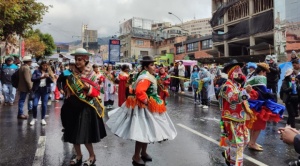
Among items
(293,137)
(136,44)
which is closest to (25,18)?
(293,137)

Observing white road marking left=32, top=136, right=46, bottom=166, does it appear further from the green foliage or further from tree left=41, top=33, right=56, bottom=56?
→ tree left=41, top=33, right=56, bottom=56

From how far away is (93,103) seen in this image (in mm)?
4930

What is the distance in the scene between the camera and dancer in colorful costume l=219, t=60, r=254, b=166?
14.9ft

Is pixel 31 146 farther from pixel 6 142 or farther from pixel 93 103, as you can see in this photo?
pixel 93 103

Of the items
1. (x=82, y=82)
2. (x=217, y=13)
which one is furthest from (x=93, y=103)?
(x=217, y=13)

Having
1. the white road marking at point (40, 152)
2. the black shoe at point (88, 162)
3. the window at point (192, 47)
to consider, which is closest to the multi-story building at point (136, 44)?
the window at point (192, 47)

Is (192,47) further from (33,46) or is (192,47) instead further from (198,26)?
(198,26)

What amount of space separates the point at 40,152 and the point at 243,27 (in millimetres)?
43087

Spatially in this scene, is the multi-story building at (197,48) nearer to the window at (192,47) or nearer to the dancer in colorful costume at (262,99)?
the window at (192,47)

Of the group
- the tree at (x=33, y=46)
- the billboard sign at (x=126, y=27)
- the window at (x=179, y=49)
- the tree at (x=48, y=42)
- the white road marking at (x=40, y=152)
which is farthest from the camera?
the billboard sign at (x=126, y=27)

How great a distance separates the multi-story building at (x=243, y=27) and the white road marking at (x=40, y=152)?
32.2 meters

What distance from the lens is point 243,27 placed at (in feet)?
146

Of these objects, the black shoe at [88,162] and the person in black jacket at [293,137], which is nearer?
the person in black jacket at [293,137]

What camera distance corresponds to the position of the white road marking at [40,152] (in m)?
5.10
